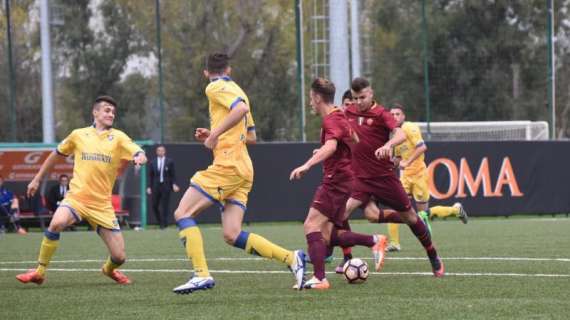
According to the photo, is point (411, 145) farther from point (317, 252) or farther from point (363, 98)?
point (317, 252)

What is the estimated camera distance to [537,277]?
10.6 m

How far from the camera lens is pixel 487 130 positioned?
3156cm

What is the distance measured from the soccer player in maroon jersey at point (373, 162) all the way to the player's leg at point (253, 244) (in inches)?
70.9

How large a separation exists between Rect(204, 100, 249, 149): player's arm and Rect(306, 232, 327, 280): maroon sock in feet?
4.74

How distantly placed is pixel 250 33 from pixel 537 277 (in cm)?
2741

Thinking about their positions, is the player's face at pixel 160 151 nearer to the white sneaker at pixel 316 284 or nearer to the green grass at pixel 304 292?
the green grass at pixel 304 292

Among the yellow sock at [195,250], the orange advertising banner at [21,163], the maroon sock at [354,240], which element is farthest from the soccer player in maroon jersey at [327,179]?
the orange advertising banner at [21,163]

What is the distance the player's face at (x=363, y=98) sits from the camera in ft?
37.0

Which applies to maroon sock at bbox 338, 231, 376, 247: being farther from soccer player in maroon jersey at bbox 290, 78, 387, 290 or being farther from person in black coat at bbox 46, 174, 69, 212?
person in black coat at bbox 46, 174, 69, 212

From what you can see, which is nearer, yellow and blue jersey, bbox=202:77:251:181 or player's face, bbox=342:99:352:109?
yellow and blue jersey, bbox=202:77:251:181

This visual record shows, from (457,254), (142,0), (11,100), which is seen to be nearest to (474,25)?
(142,0)

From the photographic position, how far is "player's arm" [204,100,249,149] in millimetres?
9531

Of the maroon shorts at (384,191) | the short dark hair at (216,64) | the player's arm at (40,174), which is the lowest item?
the maroon shorts at (384,191)

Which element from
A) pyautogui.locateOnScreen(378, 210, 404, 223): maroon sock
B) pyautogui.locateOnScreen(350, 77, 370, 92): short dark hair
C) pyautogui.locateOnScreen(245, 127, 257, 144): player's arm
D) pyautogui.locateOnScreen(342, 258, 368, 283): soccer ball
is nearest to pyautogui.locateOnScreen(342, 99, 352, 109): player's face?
pyautogui.locateOnScreen(350, 77, 370, 92): short dark hair
